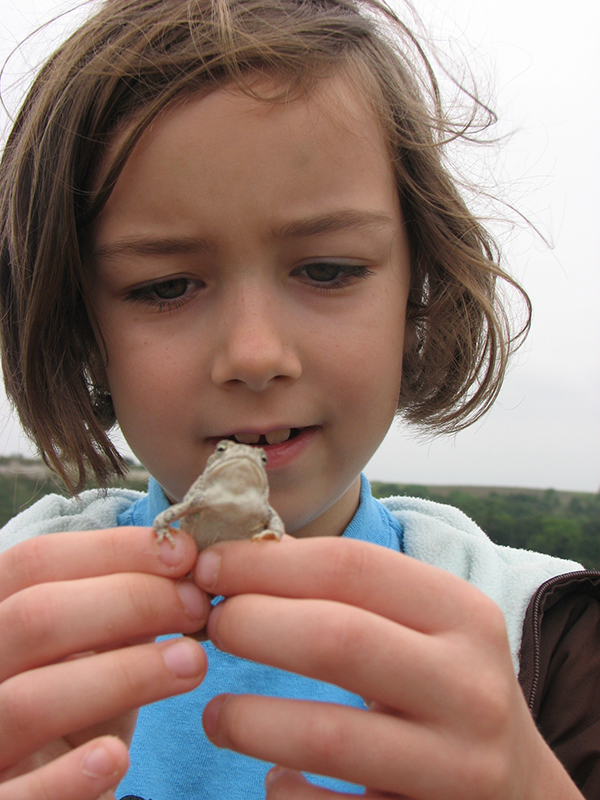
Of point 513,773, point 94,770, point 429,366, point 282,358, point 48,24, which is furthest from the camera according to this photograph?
point 429,366

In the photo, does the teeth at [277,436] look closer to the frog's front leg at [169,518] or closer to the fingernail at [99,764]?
the frog's front leg at [169,518]

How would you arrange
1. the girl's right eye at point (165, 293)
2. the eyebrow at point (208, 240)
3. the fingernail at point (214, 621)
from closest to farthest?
the fingernail at point (214, 621)
the eyebrow at point (208, 240)
the girl's right eye at point (165, 293)

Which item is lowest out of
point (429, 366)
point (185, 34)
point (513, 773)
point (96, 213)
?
point (513, 773)

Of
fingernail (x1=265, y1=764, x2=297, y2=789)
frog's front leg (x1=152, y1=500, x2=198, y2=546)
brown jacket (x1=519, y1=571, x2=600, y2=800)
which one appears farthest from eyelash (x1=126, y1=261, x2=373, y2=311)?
brown jacket (x1=519, y1=571, x2=600, y2=800)

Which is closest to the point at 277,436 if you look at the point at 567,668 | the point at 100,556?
the point at 100,556

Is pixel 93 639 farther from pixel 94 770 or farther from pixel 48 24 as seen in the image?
pixel 48 24

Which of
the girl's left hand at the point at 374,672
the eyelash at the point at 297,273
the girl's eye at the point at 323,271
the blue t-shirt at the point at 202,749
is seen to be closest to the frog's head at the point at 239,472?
the girl's left hand at the point at 374,672

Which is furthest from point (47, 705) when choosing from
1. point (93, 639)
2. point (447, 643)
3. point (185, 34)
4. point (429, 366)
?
point (429, 366)
